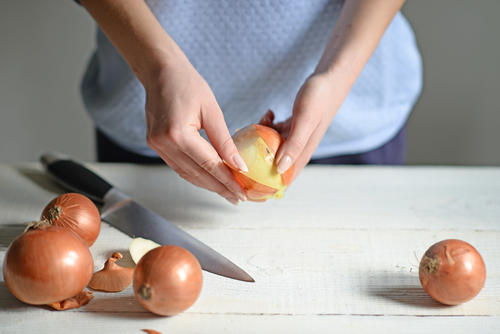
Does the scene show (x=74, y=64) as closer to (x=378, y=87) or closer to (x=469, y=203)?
(x=378, y=87)

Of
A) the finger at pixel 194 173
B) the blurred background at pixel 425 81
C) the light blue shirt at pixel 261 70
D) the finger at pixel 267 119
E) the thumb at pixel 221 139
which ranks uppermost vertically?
the blurred background at pixel 425 81

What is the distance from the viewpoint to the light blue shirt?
1.11m

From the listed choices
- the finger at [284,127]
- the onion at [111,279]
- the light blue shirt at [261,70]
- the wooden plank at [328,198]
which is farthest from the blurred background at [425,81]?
the onion at [111,279]

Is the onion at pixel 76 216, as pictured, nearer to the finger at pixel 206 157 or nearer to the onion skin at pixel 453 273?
the finger at pixel 206 157

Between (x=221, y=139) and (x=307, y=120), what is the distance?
16cm

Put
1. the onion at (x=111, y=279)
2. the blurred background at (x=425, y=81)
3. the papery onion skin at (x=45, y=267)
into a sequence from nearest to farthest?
the papery onion skin at (x=45, y=267), the onion at (x=111, y=279), the blurred background at (x=425, y=81)

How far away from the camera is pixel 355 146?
4.22ft

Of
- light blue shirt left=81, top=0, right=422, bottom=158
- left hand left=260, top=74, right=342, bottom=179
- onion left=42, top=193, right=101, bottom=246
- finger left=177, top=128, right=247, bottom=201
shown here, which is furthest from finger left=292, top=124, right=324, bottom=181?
onion left=42, top=193, right=101, bottom=246

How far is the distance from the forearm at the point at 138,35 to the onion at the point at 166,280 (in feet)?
1.09

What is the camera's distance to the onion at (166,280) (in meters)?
0.71

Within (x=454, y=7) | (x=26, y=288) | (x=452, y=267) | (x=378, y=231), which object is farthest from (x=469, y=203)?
(x=454, y=7)

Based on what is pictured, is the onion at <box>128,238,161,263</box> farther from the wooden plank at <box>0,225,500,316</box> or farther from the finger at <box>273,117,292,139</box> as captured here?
the finger at <box>273,117,292,139</box>

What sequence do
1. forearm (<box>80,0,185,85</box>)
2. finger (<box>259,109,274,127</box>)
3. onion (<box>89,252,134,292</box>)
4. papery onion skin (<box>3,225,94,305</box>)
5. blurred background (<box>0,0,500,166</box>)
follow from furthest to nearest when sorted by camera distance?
blurred background (<box>0,0,500,166</box>) < finger (<box>259,109,274,127</box>) < forearm (<box>80,0,185,85</box>) < onion (<box>89,252,134,292</box>) < papery onion skin (<box>3,225,94,305</box>)

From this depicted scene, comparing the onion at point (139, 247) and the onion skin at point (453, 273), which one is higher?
the onion skin at point (453, 273)
